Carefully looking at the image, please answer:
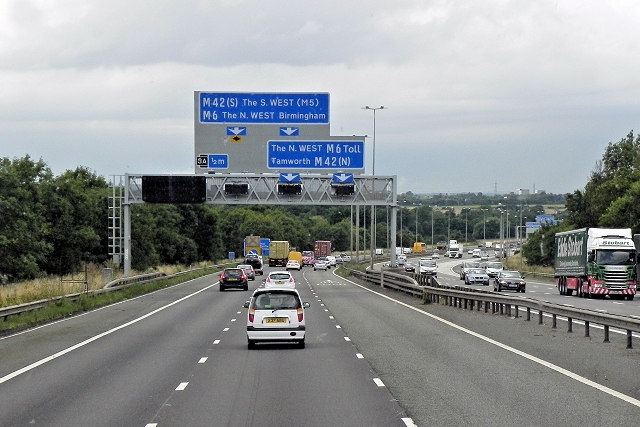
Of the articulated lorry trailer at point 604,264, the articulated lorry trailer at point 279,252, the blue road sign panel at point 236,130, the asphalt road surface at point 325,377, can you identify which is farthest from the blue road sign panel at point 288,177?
the articulated lorry trailer at point 279,252

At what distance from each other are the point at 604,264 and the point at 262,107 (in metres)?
19.2

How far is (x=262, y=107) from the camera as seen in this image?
50.2m

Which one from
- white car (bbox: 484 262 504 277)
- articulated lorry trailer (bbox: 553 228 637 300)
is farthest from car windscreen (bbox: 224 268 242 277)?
white car (bbox: 484 262 504 277)

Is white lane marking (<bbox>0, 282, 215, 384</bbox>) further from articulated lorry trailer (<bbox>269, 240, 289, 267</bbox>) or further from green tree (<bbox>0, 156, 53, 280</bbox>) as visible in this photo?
articulated lorry trailer (<bbox>269, 240, 289, 267</bbox>)

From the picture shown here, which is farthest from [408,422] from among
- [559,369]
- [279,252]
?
[279,252]

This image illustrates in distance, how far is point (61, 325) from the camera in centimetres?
3186

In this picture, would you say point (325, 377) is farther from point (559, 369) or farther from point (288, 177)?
point (288, 177)

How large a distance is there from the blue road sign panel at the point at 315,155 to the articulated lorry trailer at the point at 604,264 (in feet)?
41.8

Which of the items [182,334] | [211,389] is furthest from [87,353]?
[211,389]

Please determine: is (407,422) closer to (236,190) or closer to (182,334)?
(182,334)

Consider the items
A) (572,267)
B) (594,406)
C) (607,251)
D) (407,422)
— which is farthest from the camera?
(572,267)

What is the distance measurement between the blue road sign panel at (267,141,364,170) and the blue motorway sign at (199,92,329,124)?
171 centimetres

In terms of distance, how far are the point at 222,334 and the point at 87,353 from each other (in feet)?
19.9

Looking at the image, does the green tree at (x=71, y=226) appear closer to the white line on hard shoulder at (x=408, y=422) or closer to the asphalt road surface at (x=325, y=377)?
the asphalt road surface at (x=325, y=377)
